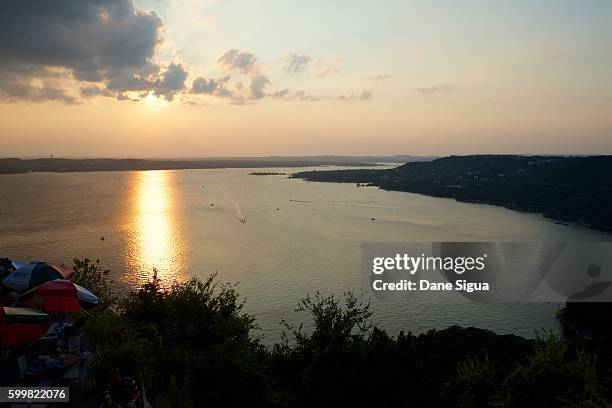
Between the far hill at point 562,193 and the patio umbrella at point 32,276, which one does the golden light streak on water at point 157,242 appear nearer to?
the patio umbrella at point 32,276

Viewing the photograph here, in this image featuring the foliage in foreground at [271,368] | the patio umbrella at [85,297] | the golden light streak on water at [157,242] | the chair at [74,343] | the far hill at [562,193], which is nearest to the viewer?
the chair at [74,343]

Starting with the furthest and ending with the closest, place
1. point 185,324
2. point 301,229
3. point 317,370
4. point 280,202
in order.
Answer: point 280,202, point 301,229, point 317,370, point 185,324

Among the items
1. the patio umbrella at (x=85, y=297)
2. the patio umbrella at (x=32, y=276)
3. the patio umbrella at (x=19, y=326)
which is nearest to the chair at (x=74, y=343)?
the patio umbrella at (x=85, y=297)

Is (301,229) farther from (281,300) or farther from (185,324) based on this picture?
(185,324)

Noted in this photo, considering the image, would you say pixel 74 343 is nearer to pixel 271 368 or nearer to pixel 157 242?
pixel 271 368

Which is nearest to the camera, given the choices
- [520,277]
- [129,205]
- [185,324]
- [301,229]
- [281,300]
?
[185,324]

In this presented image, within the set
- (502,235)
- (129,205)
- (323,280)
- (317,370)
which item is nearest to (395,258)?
(323,280)
